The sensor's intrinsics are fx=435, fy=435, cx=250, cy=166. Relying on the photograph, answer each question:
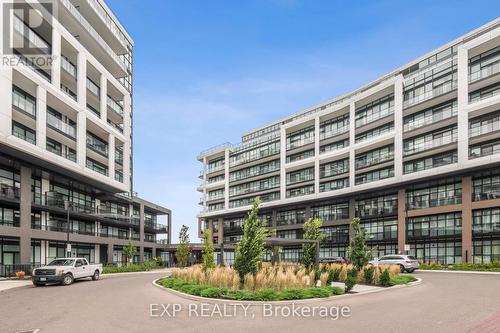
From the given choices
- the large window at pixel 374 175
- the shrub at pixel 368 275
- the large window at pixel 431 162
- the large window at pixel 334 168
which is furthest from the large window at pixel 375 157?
the shrub at pixel 368 275

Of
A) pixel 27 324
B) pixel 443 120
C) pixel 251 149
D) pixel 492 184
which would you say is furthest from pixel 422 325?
pixel 251 149

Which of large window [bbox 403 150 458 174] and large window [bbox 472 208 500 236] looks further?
large window [bbox 403 150 458 174]

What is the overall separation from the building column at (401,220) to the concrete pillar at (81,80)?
39087mm

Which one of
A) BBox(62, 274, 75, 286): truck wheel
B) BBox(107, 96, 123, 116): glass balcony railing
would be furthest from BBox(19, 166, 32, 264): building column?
BBox(107, 96, 123, 116): glass balcony railing

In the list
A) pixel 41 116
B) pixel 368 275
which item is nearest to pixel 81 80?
pixel 41 116

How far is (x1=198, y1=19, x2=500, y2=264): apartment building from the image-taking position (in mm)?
46000

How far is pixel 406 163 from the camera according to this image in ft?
179

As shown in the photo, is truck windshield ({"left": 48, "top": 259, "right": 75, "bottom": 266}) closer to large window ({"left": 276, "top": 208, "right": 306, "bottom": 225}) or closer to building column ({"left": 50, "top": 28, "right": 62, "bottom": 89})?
building column ({"left": 50, "top": 28, "right": 62, "bottom": 89})

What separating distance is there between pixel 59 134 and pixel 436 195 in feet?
138

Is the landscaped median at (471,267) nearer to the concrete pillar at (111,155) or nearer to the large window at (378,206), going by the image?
the large window at (378,206)

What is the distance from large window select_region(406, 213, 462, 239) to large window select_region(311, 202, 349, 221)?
37.3ft

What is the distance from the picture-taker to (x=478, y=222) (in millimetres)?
46219

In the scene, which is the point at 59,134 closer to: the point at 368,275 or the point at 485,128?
the point at 368,275

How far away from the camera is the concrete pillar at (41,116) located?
3825 centimetres
